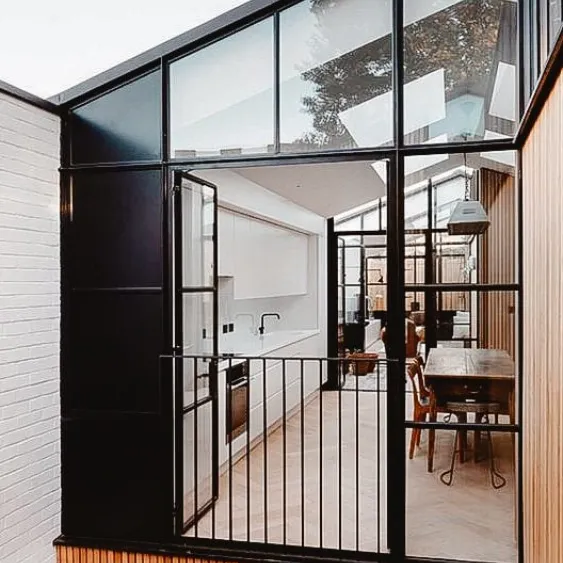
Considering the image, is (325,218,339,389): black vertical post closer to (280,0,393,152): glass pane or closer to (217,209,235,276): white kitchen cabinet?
(217,209,235,276): white kitchen cabinet

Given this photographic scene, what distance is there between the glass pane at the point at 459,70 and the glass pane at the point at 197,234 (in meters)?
1.31

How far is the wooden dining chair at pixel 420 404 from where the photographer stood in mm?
3455

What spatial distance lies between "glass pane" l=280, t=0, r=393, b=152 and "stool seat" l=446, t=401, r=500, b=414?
1.40 meters

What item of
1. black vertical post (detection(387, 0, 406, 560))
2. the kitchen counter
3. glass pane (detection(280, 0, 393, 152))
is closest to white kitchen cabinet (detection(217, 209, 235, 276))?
the kitchen counter

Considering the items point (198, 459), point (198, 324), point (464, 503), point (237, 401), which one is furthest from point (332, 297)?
point (464, 503)

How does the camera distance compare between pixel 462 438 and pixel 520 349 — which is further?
pixel 462 438

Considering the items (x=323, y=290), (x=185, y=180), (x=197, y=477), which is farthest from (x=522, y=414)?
(x=323, y=290)

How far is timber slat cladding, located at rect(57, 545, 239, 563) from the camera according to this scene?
3.64 metres

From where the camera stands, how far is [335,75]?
3.50 meters

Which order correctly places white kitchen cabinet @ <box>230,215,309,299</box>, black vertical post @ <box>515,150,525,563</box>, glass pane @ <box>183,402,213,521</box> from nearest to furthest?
black vertical post @ <box>515,150,525,563</box> < glass pane @ <box>183,402,213,521</box> < white kitchen cabinet @ <box>230,215,309,299</box>

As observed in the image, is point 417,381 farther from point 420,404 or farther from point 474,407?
point 474,407

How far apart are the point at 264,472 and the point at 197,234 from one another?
1.56 metres

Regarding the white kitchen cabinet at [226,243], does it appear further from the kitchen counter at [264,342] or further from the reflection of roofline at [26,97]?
the reflection of roofline at [26,97]

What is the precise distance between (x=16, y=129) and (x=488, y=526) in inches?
126
